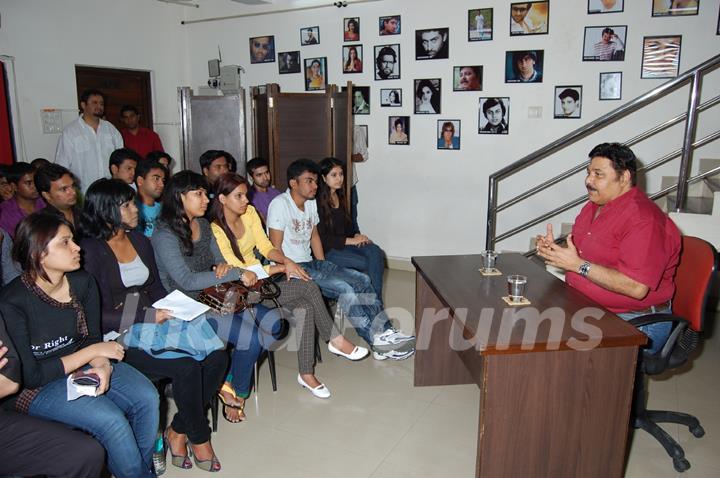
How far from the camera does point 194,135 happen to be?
5.39 m

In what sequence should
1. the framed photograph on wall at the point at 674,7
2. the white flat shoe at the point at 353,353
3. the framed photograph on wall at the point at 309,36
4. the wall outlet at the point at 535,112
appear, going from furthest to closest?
the framed photograph on wall at the point at 309,36, the wall outlet at the point at 535,112, the framed photograph on wall at the point at 674,7, the white flat shoe at the point at 353,353

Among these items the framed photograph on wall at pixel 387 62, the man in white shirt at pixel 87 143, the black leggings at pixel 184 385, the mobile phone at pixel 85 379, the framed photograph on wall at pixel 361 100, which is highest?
the framed photograph on wall at pixel 387 62

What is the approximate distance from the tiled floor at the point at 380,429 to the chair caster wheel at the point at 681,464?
0.03 meters

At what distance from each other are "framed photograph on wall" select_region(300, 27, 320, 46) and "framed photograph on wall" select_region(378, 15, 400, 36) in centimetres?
68

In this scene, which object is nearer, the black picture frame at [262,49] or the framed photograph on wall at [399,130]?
the framed photograph on wall at [399,130]

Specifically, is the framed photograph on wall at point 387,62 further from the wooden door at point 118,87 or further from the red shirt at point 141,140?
the wooden door at point 118,87

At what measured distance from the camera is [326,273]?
338 centimetres

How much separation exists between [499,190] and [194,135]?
2998mm

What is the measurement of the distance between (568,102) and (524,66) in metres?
0.49

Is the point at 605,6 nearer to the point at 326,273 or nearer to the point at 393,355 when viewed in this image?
the point at 326,273

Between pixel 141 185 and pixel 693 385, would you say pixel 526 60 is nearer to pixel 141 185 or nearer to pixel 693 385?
pixel 693 385

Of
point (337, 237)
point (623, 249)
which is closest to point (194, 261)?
point (337, 237)

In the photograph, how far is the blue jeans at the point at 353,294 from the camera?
3.31 meters

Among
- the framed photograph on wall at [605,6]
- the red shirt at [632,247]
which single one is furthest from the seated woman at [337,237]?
the framed photograph on wall at [605,6]
